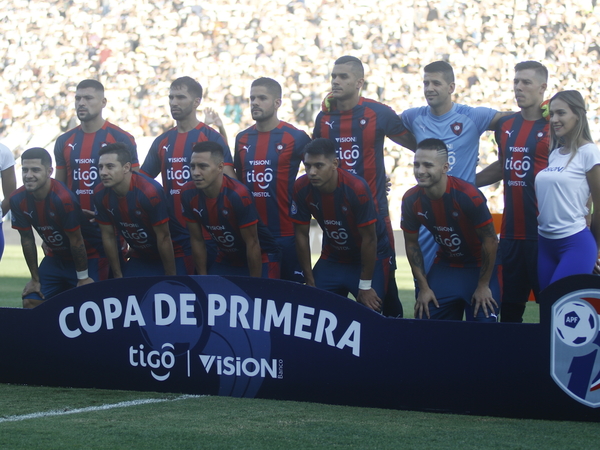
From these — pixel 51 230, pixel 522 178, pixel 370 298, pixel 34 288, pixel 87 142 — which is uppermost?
pixel 87 142

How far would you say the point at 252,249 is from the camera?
5.72m

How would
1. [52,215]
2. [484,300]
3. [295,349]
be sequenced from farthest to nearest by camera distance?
[52,215], [484,300], [295,349]

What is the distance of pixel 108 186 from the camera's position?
19.7 feet

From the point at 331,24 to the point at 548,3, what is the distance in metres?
4.73

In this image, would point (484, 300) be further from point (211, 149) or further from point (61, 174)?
point (61, 174)

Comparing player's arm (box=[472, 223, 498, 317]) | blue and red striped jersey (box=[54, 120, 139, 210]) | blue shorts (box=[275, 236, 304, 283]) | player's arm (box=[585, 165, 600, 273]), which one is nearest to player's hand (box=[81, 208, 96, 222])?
blue and red striped jersey (box=[54, 120, 139, 210])

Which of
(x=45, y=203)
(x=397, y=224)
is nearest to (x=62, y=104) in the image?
(x=397, y=224)

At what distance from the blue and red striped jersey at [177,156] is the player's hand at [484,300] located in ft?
7.74

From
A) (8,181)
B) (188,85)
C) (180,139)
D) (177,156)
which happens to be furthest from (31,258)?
(188,85)

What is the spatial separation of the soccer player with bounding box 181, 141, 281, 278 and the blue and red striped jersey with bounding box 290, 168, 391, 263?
337mm

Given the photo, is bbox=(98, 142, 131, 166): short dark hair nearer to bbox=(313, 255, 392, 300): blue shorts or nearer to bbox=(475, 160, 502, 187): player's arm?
bbox=(313, 255, 392, 300): blue shorts

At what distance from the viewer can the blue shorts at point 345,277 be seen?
18.8 ft

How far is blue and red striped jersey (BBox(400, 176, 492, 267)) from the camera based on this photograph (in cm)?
517

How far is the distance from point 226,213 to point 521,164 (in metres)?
2.01
